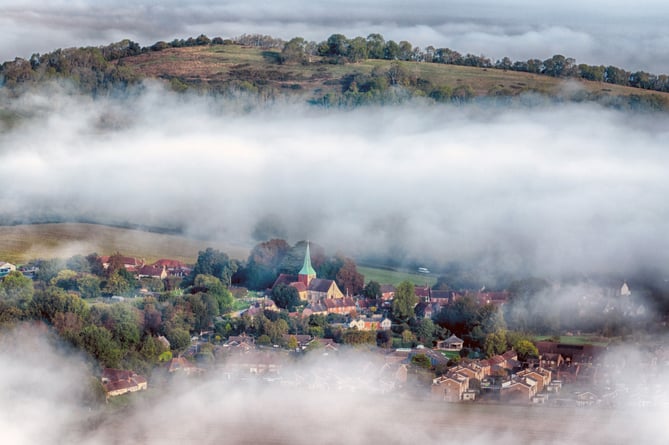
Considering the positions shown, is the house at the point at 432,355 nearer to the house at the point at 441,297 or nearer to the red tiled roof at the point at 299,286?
the house at the point at 441,297

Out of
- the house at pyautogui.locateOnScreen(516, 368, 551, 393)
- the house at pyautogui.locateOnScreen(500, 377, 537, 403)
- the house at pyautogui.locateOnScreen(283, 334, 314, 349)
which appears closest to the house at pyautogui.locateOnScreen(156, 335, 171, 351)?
the house at pyautogui.locateOnScreen(283, 334, 314, 349)

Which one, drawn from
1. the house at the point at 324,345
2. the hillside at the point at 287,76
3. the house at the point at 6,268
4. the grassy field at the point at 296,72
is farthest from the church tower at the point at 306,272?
the grassy field at the point at 296,72

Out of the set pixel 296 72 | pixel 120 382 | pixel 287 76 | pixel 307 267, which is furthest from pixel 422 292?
pixel 296 72

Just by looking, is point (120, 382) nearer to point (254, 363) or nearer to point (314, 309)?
point (254, 363)

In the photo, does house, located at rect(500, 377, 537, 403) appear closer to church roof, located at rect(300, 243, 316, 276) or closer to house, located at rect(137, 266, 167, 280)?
church roof, located at rect(300, 243, 316, 276)

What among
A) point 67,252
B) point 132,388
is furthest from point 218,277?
point 132,388
